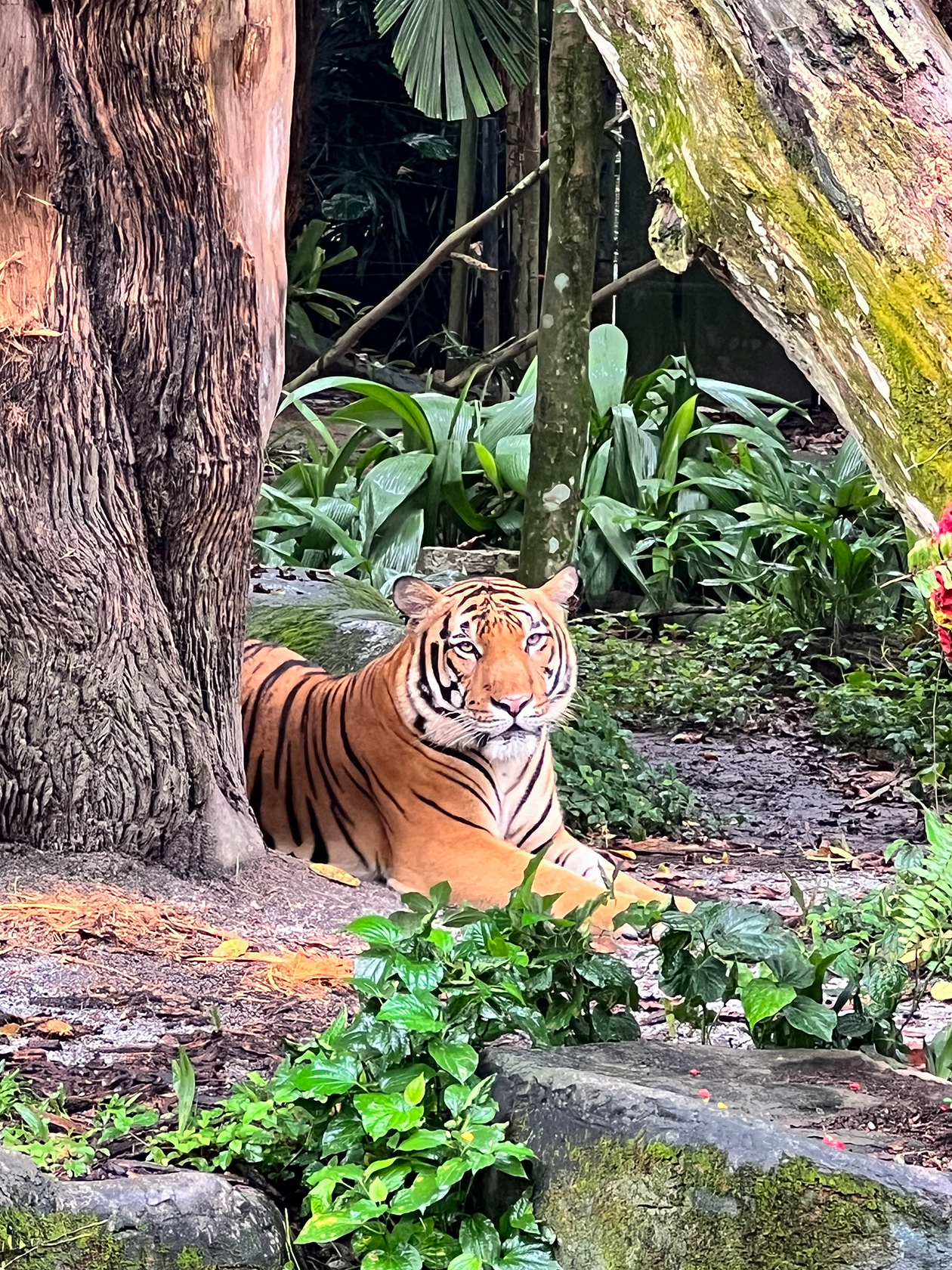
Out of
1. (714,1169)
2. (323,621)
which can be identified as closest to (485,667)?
(323,621)

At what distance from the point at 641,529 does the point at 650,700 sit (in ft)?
6.24

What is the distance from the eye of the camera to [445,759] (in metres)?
4.82

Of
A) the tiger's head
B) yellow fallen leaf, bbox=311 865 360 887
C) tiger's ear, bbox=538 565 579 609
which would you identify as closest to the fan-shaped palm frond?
tiger's ear, bbox=538 565 579 609

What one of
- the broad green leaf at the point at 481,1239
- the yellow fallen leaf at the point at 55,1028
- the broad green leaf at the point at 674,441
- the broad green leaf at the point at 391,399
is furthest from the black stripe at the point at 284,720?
the broad green leaf at the point at 674,441

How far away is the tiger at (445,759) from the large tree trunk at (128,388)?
753 mm

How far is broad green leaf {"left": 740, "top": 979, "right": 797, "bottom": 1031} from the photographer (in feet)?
8.00

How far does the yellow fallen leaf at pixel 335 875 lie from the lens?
4.46 m

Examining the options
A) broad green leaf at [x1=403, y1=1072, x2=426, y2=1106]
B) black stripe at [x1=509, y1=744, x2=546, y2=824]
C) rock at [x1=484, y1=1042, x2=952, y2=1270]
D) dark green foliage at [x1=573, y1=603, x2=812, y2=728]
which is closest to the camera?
rock at [x1=484, y1=1042, x2=952, y2=1270]

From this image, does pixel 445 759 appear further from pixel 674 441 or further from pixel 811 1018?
pixel 674 441

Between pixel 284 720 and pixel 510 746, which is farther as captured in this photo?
pixel 284 720

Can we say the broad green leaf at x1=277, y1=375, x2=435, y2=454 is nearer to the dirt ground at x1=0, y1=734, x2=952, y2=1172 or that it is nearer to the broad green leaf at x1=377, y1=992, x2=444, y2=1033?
the dirt ground at x1=0, y1=734, x2=952, y2=1172

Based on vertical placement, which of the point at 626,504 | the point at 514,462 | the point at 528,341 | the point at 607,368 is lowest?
the point at 626,504

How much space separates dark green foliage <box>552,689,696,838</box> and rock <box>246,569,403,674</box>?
0.81 m

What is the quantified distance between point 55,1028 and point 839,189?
217 cm
